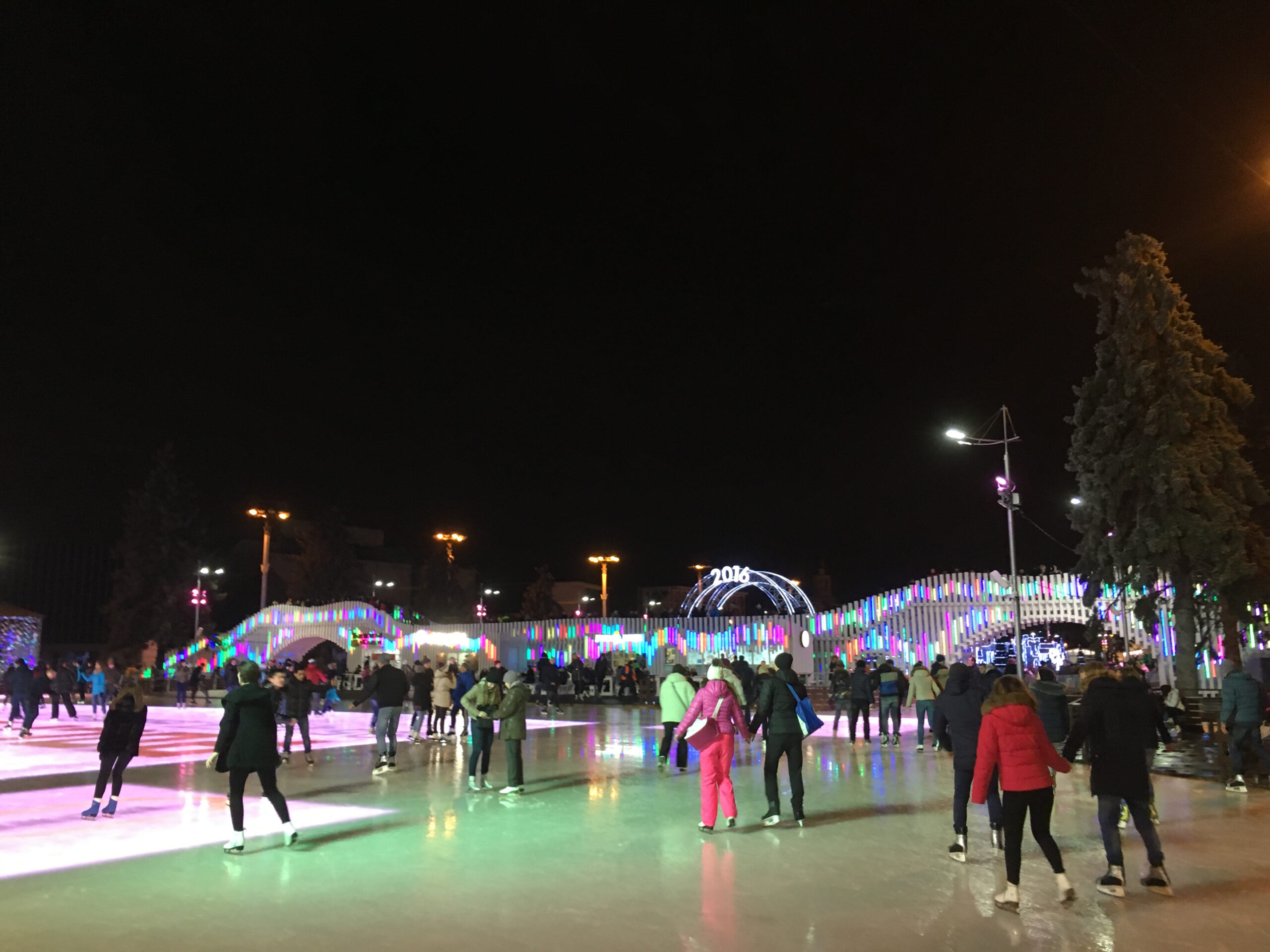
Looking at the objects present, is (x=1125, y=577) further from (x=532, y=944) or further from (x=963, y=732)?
(x=532, y=944)

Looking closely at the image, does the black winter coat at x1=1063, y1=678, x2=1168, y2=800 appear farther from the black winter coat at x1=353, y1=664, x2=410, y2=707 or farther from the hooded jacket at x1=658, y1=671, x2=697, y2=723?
the black winter coat at x1=353, y1=664, x2=410, y2=707

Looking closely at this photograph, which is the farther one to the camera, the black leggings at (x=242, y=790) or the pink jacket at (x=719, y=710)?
the pink jacket at (x=719, y=710)

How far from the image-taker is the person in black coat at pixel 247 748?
7.88 metres

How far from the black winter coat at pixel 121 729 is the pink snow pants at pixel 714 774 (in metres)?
5.70

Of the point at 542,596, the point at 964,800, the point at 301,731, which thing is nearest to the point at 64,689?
the point at 301,731

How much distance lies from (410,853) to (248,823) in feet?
7.57

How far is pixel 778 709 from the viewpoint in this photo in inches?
364

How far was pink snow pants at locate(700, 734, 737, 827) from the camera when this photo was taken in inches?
344

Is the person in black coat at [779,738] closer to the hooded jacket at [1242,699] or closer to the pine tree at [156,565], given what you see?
the hooded jacket at [1242,699]

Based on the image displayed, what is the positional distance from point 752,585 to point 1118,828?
92.7 feet

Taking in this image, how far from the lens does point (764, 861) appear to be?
7.59m

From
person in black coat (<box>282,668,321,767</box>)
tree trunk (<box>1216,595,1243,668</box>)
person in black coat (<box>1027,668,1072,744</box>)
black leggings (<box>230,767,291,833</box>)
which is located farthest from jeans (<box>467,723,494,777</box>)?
tree trunk (<box>1216,595,1243,668</box>)

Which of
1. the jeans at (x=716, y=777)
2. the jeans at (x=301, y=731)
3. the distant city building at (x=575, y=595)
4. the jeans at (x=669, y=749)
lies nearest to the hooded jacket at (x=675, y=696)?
the jeans at (x=669, y=749)

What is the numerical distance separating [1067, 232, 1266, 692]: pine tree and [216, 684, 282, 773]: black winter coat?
59.8ft
